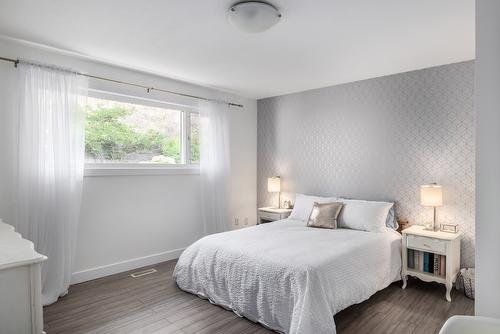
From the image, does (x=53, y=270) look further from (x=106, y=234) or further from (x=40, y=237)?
(x=106, y=234)

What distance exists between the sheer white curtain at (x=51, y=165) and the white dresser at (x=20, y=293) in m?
1.52

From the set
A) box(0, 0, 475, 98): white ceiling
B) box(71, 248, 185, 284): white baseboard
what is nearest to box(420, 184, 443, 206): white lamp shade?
box(0, 0, 475, 98): white ceiling

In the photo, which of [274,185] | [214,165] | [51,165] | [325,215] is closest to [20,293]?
[51,165]

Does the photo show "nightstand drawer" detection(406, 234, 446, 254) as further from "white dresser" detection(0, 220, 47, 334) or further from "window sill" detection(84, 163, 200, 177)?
"white dresser" detection(0, 220, 47, 334)

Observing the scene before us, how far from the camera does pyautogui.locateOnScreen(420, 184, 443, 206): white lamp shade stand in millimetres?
3148

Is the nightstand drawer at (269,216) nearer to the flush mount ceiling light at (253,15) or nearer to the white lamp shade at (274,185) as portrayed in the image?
the white lamp shade at (274,185)

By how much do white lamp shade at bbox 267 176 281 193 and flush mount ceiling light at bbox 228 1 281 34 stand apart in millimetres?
2768

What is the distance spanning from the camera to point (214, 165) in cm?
439

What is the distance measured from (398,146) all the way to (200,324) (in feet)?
9.64

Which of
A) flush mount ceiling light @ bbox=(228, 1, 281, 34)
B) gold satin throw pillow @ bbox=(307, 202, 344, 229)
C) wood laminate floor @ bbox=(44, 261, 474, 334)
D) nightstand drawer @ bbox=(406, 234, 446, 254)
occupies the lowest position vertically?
wood laminate floor @ bbox=(44, 261, 474, 334)

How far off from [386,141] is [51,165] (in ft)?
12.2

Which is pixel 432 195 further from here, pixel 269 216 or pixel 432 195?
pixel 269 216

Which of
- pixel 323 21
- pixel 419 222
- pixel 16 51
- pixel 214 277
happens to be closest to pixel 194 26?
pixel 323 21

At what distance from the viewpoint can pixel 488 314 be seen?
1406mm
